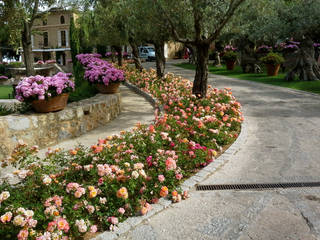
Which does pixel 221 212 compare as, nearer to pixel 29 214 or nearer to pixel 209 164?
pixel 209 164

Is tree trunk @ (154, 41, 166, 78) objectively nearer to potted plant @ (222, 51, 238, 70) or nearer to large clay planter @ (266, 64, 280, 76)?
large clay planter @ (266, 64, 280, 76)

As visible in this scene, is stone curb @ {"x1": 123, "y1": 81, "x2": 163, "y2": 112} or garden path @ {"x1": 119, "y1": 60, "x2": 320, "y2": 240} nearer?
garden path @ {"x1": 119, "y1": 60, "x2": 320, "y2": 240}

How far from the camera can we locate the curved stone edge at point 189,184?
341 cm

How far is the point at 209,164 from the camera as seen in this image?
215 inches

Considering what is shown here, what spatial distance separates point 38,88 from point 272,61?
16.5m

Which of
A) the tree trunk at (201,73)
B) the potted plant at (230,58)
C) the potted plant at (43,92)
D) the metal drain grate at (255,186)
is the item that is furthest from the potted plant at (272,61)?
the metal drain grate at (255,186)

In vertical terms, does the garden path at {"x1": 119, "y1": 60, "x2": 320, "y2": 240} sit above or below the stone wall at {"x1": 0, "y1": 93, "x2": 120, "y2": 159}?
below

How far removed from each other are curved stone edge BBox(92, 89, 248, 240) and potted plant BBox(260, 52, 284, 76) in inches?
511

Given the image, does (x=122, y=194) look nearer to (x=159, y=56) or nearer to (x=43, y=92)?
Result: (x=43, y=92)

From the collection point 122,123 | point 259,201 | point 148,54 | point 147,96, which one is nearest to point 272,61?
point 147,96

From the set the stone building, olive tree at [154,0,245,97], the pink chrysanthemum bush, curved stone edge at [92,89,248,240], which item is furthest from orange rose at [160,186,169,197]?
the stone building

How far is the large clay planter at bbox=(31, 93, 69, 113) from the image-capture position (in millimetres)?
6667

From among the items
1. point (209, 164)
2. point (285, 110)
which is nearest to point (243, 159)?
point (209, 164)

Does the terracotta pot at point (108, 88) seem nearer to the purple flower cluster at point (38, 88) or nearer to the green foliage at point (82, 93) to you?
the green foliage at point (82, 93)
